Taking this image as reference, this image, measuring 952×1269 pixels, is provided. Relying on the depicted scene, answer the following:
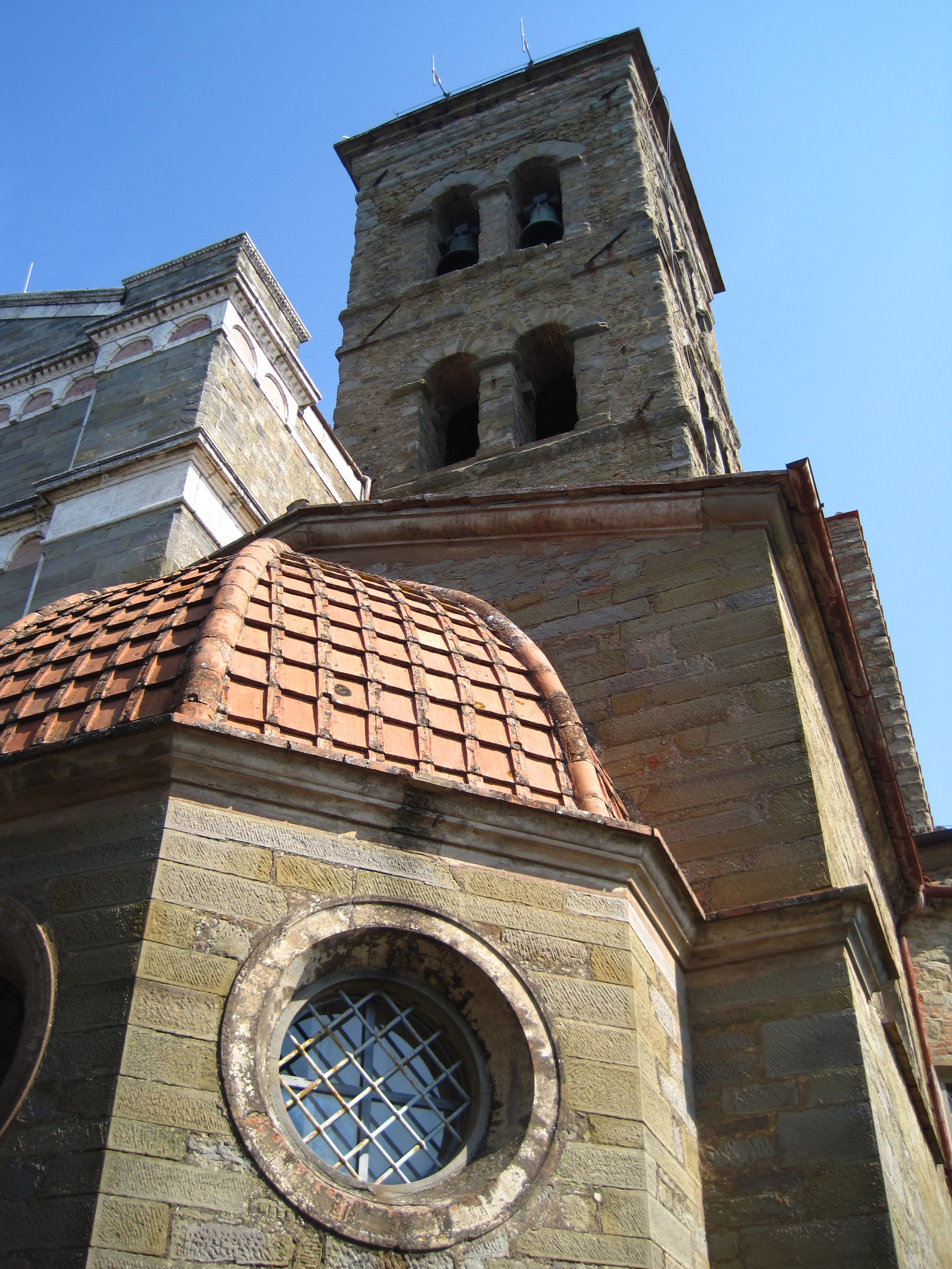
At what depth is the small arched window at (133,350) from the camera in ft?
37.1

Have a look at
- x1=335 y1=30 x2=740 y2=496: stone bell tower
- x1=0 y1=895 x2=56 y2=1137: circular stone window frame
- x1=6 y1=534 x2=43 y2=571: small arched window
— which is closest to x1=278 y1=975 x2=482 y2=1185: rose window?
x1=0 y1=895 x2=56 y2=1137: circular stone window frame

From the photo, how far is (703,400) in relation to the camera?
17688 mm

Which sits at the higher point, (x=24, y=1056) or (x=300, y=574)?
(x=300, y=574)

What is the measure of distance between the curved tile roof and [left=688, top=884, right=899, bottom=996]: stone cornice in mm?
791

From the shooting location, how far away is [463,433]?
17.9m

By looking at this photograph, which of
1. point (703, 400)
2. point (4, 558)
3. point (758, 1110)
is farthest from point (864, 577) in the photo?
point (758, 1110)

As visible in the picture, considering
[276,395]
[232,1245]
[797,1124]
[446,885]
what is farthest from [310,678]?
[276,395]

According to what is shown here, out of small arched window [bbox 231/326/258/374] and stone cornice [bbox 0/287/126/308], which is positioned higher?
stone cornice [bbox 0/287/126/308]

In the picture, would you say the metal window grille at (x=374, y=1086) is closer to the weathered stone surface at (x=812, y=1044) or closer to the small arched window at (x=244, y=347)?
the weathered stone surface at (x=812, y=1044)

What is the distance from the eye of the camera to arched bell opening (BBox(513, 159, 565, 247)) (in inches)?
754

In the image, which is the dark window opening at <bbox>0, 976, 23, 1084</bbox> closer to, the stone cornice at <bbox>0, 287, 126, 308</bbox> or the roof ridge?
the roof ridge

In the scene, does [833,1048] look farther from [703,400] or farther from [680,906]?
[703,400]

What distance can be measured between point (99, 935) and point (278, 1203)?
119cm

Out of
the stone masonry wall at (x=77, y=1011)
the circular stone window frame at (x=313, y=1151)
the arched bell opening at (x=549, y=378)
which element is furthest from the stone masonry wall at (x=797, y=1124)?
the arched bell opening at (x=549, y=378)
